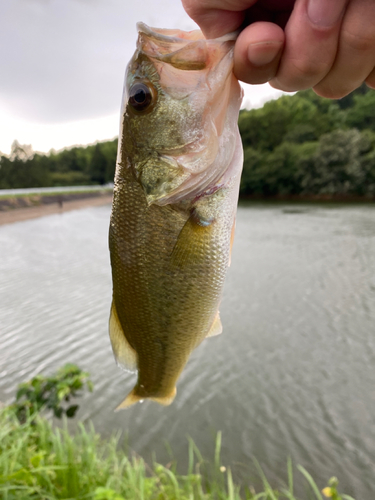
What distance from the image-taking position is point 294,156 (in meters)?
44.2

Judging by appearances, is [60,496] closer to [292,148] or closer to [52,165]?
[292,148]

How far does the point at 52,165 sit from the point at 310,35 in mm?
88224

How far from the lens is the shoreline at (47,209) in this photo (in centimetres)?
2553

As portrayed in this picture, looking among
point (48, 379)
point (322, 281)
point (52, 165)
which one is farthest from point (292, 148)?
point (52, 165)

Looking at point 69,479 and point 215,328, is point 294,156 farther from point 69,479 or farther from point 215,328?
point 215,328

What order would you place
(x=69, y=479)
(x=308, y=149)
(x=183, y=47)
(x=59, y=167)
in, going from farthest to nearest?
(x=59, y=167), (x=308, y=149), (x=69, y=479), (x=183, y=47)

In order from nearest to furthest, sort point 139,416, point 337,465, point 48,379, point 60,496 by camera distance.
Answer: point 60,496 → point 337,465 → point 48,379 → point 139,416

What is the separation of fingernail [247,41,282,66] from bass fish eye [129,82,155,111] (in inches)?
15.5

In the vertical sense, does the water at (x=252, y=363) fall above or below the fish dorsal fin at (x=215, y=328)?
below

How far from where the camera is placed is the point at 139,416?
504 centimetres

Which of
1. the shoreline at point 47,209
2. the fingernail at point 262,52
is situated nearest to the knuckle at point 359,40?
the fingernail at point 262,52

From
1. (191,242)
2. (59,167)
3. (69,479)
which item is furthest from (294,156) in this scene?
(59,167)

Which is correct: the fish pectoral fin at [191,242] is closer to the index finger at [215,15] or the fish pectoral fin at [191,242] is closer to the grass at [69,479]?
the index finger at [215,15]

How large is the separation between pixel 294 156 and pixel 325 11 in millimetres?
46280
